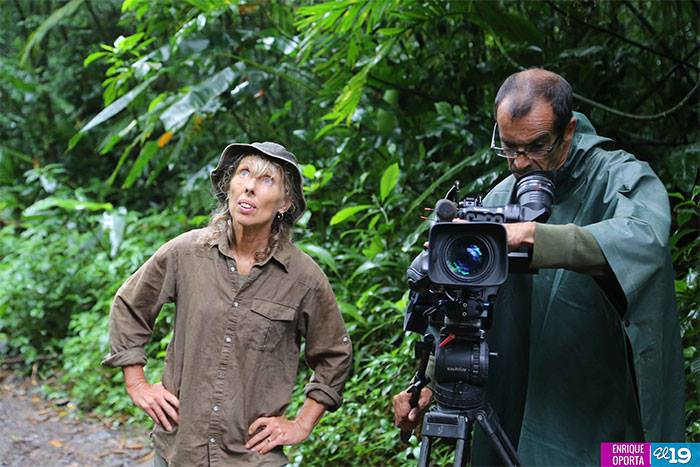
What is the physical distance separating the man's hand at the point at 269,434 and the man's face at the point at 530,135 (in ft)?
3.81

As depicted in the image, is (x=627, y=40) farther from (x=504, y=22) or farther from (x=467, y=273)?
(x=467, y=273)

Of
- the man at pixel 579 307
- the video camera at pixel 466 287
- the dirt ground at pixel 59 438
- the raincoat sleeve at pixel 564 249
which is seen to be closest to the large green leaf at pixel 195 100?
the dirt ground at pixel 59 438

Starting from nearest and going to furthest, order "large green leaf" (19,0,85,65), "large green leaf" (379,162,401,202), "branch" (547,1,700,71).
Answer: "branch" (547,1,700,71), "large green leaf" (379,162,401,202), "large green leaf" (19,0,85,65)

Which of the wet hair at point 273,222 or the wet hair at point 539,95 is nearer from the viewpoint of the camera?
the wet hair at point 539,95

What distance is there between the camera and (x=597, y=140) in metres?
2.47

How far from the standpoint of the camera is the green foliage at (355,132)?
4.41m

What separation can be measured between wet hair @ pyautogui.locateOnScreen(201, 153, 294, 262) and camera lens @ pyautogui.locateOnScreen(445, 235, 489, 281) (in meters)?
0.84

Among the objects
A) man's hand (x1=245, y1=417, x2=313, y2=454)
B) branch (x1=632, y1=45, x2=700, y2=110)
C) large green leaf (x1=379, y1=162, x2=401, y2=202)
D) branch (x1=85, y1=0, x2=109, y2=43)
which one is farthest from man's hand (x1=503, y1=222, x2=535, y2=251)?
branch (x1=85, y1=0, x2=109, y2=43)

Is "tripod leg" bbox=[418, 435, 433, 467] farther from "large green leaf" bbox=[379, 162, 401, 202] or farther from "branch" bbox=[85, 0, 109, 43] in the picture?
"branch" bbox=[85, 0, 109, 43]

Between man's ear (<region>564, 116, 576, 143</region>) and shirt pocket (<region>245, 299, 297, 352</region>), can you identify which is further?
shirt pocket (<region>245, 299, 297, 352</region>)

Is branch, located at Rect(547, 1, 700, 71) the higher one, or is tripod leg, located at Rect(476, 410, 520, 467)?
branch, located at Rect(547, 1, 700, 71)

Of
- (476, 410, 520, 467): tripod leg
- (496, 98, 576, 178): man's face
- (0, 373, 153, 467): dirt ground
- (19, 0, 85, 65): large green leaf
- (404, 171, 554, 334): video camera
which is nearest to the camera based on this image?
(404, 171, 554, 334): video camera

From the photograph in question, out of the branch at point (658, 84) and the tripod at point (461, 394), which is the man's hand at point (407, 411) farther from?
the branch at point (658, 84)

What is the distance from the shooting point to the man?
80.4 inches
